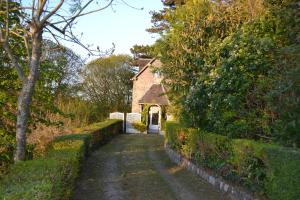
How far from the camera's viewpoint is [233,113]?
10.7 metres

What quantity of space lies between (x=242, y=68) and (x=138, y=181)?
14.8 feet

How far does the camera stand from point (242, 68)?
10.8 m

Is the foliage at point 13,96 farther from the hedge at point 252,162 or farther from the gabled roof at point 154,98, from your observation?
the gabled roof at point 154,98

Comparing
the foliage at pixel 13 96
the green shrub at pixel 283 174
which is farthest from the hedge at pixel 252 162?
the foliage at pixel 13 96

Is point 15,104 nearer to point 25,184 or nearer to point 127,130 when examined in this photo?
point 25,184

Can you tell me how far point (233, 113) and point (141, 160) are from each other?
18.1 ft

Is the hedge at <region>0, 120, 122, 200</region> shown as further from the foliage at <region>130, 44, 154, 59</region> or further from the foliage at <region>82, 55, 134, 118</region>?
the foliage at <region>130, 44, 154, 59</region>

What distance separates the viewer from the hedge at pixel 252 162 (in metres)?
6.73

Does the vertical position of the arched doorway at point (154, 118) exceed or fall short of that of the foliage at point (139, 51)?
it falls short

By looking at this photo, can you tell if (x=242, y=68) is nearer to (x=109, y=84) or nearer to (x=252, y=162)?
(x=252, y=162)

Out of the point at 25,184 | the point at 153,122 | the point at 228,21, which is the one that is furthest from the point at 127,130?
the point at 25,184

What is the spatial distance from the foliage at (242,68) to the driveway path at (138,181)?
6.06 feet

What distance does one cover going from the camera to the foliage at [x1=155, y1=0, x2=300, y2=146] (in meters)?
8.99

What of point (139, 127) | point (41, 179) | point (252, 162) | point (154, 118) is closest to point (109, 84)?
point (154, 118)
